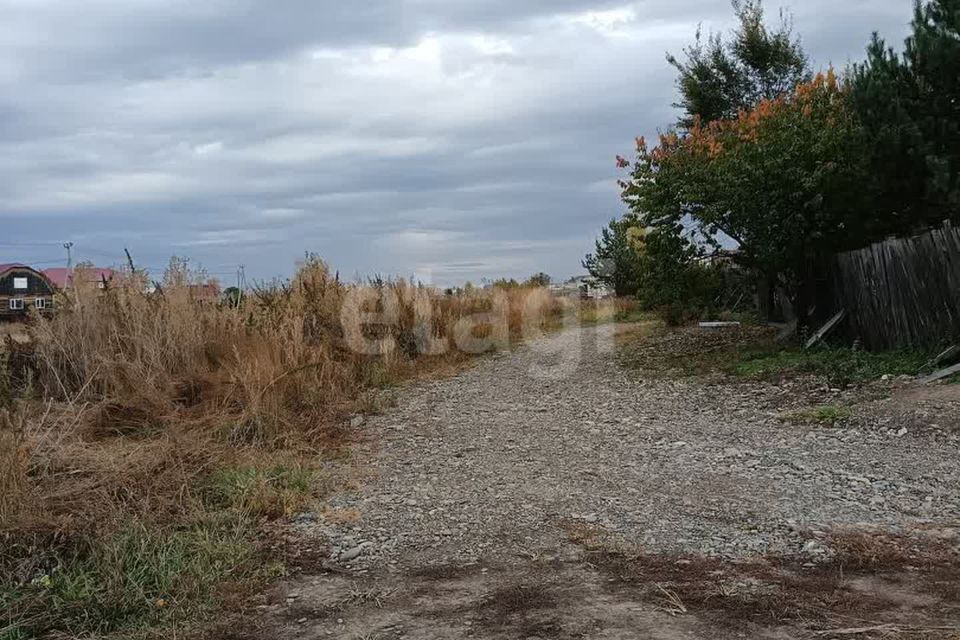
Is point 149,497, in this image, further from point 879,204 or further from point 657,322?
point 657,322

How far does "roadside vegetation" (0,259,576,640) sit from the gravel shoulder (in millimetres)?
365

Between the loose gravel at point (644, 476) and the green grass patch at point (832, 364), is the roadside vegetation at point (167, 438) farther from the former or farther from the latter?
the green grass patch at point (832, 364)

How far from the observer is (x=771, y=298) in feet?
48.2

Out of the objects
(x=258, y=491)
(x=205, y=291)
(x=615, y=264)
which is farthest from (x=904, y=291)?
(x=615, y=264)

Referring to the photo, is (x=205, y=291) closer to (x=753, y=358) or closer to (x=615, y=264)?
(x=753, y=358)

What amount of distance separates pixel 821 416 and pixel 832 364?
8.21 ft

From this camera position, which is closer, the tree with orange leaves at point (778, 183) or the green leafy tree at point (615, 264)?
the tree with orange leaves at point (778, 183)

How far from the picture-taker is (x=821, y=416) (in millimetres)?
6879

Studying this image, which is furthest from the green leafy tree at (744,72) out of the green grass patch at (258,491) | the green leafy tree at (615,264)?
the green grass patch at (258,491)

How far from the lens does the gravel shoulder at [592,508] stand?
3.23 metres

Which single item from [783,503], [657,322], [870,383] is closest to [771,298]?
[657,322]

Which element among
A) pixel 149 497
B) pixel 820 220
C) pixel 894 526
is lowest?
pixel 894 526

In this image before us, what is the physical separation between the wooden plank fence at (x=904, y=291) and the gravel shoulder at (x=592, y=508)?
5.84 ft

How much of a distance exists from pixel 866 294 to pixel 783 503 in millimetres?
6320
